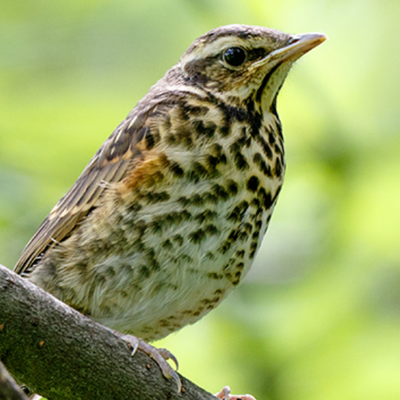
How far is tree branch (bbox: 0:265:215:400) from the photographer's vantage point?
1.78m

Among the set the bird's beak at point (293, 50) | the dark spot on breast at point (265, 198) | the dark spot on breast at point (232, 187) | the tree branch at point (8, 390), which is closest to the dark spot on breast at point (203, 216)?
the dark spot on breast at point (232, 187)

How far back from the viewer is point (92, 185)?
8.43ft

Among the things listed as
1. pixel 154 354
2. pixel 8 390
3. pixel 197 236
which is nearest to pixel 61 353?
pixel 154 354

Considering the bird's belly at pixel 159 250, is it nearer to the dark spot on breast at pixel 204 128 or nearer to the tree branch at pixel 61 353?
the dark spot on breast at pixel 204 128

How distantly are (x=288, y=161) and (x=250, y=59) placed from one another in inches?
35.3

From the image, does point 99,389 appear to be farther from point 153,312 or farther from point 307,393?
point 307,393

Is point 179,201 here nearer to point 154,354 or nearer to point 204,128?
point 204,128

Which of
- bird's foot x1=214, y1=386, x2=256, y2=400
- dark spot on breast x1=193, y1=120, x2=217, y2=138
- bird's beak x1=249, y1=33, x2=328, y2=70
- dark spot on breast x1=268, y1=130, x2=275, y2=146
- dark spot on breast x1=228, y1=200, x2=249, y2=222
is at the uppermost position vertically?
bird's beak x1=249, y1=33, x2=328, y2=70

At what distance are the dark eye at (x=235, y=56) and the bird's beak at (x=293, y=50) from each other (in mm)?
56

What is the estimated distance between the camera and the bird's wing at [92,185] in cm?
249

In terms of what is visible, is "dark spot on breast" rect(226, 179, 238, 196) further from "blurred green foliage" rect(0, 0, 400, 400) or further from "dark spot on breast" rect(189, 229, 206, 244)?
"blurred green foliage" rect(0, 0, 400, 400)

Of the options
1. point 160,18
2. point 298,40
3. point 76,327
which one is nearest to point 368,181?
point 298,40

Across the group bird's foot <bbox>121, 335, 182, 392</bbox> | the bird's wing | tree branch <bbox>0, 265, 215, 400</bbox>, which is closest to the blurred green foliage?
the bird's wing

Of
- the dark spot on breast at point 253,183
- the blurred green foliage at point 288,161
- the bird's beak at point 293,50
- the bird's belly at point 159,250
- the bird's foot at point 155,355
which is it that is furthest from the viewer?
the blurred green foliage at point 288,161
